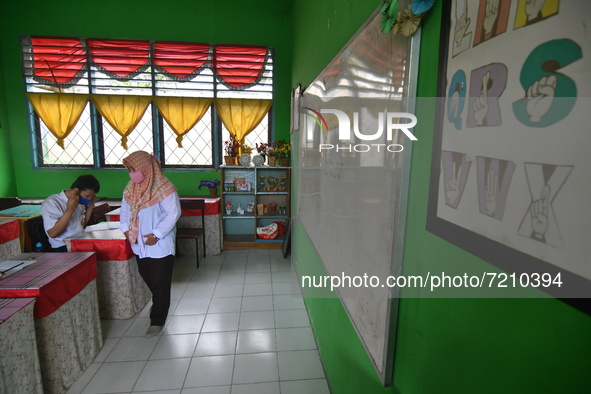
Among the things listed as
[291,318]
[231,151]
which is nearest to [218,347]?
[291,318]

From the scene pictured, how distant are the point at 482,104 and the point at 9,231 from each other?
13.5 ft

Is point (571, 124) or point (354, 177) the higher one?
point (571, 124)

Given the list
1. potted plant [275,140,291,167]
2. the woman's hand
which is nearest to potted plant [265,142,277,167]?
potted plant [275,140,291,167]

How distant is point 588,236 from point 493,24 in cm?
41

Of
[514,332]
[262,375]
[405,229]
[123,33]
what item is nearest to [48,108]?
[123,33]

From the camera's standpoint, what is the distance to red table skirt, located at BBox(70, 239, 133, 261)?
2.78 meters

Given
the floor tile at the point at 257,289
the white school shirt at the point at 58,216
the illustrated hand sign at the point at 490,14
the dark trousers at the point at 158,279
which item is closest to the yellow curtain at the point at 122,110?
the white school shirt at the point at 58,216

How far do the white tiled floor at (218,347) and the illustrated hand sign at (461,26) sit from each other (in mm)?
2242

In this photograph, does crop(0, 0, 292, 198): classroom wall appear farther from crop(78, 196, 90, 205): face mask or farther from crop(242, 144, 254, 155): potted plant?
crop(78, 196, 90, 205): face mask

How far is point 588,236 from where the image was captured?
426 millimetres

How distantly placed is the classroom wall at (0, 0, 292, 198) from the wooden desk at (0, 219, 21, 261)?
77.7 inches

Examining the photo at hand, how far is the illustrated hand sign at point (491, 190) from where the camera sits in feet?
1.94

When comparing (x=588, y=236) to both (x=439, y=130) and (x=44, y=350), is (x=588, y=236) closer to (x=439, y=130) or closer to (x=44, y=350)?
(x=439, y=130)

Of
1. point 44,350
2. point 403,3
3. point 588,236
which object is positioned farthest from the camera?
point 44,350
